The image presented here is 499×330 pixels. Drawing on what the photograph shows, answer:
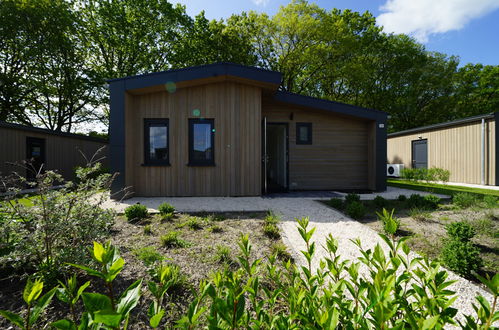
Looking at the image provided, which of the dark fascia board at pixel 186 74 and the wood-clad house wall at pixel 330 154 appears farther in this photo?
the wood-clad house wall at pixel 330 154

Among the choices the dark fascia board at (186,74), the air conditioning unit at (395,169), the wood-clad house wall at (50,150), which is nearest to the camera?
the dark fascia board at (186,74)

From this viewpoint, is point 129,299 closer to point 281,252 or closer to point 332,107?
point 281,252

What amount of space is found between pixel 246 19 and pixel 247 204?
16.5m

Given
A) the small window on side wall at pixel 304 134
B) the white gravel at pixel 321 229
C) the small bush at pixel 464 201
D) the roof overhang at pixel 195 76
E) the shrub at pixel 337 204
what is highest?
the roof overhang at pixel 195 76

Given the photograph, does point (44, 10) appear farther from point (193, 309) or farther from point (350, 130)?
point (193, 309)

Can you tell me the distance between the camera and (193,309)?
0.67m

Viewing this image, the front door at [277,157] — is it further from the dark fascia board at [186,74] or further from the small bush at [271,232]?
the small bush at [271,232]

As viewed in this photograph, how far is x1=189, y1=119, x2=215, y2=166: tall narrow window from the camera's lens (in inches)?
264

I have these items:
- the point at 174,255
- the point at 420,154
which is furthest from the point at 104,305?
the point at 420,154

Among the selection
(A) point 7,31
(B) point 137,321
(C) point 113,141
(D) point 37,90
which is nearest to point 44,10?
(A) point 7,31

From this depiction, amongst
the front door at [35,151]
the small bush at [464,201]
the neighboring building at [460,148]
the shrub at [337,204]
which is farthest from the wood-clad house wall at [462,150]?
the front door at [35,151]

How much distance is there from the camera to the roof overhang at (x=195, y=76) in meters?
6.15

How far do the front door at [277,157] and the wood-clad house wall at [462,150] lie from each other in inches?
348

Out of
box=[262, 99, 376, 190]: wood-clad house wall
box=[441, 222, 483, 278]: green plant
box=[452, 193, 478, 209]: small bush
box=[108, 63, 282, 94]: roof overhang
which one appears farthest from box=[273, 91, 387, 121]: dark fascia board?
box=[441, 222, 483, 278]: green plant
